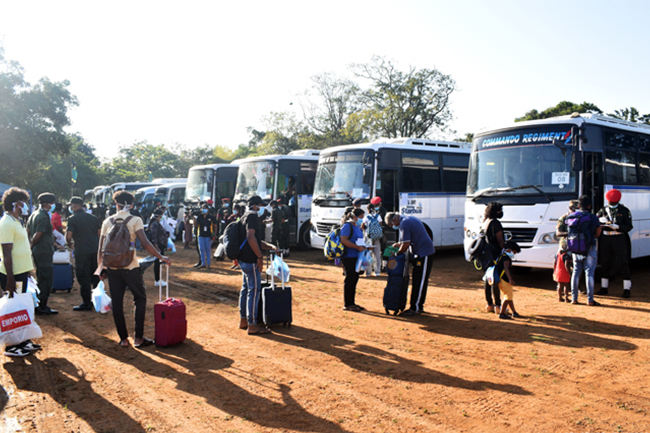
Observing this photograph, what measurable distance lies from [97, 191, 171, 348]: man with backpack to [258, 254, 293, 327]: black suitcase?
1.61 metres

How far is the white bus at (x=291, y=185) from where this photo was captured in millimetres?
18094

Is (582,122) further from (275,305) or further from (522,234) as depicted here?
(275,305)

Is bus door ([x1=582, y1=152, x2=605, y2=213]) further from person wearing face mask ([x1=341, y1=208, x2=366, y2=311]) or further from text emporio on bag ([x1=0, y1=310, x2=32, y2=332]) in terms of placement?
text emporio on bag ([x1=0, y1=310, x2=32, y2=332])

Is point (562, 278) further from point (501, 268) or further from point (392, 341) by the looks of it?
point (392, 341)

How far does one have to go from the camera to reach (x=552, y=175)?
9898 millimetres

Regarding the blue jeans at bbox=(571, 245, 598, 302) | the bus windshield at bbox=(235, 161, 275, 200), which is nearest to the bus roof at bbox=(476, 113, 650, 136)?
the blue jeans at bbox=(571, 245, 598, 302)

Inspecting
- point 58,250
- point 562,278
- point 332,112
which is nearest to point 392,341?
point 562,278

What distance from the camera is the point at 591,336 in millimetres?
6676

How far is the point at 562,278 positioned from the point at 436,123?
98.6 feet

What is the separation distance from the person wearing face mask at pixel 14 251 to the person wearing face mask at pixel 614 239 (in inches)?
373

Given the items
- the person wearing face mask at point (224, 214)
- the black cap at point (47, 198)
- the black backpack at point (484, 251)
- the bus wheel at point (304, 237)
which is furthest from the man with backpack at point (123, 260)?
the bus wheel at point (304, 237)

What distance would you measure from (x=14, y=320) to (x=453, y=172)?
13001 millimetres

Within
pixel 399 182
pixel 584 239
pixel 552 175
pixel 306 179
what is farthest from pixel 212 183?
pixel 584 239

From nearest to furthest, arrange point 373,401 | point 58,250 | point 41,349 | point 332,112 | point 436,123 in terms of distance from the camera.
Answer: point 373,401 → point 41,349 → point 58,250 → point 436,123 → point 332,112
